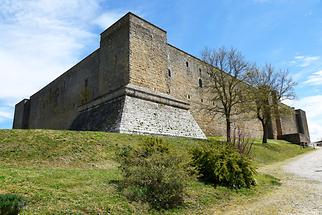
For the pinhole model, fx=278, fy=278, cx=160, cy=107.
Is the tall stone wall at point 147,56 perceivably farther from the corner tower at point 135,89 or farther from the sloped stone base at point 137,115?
the sloped stone base at point 137,115

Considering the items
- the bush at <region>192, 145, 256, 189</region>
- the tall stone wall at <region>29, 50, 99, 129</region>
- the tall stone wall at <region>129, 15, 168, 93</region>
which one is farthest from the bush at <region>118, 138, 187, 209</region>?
the tall stone wall at <region>29, 50, 99, 129</region>

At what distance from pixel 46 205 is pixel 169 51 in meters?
20.2

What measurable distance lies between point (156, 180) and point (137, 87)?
1152 cm

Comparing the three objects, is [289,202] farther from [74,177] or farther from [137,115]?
[137,115]

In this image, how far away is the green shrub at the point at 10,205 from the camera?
4.29 meters

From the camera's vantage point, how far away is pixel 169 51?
24.1 metres

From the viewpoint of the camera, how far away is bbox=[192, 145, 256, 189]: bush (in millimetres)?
8891

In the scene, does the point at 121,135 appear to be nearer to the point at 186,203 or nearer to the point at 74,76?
the point at 186,203

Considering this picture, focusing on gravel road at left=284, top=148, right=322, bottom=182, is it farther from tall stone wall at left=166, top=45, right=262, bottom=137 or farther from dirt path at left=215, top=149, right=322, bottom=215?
tall stone wall at left=166, top=45, right=262, bottom=137

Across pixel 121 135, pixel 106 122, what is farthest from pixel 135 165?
pixel 106 122

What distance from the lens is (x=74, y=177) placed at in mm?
7492

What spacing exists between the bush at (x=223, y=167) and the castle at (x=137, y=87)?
20.1 ft

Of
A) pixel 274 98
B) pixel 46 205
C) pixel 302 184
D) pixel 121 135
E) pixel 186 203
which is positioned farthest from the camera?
pixel 274 98

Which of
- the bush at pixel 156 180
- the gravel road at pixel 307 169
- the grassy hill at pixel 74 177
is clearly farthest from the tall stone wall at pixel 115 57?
the bush at pixel 156 180
